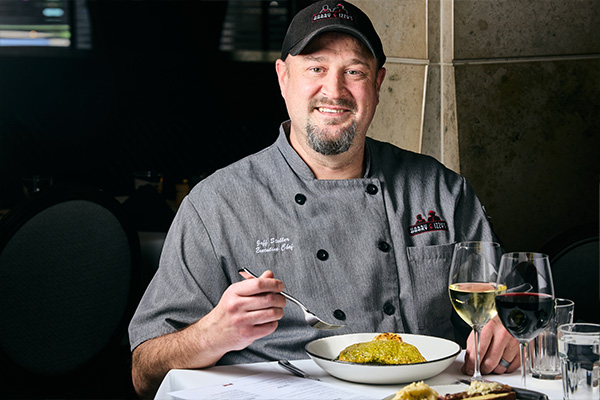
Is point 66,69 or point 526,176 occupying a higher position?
point 66,69

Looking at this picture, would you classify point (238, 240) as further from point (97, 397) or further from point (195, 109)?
point (195, 109)

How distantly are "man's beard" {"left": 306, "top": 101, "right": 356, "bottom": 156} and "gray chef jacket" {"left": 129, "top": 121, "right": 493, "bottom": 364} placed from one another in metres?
0.06

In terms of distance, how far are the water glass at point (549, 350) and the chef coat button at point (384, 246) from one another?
0.49 metres

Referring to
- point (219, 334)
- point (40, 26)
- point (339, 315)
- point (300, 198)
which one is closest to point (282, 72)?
point (300, 198)

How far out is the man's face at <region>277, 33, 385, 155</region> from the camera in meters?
2.04

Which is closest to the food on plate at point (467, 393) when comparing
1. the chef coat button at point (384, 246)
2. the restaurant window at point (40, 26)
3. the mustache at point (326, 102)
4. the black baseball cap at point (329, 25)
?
the chef coat button at point (384, 246)

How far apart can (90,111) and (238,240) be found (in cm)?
524

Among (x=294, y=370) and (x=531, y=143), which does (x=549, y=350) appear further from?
(x=531, y=143)

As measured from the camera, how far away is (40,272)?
2.83 m

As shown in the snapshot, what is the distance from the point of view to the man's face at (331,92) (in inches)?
80.5

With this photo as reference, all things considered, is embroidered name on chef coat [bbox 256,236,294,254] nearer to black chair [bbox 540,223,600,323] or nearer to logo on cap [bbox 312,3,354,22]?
logo on cap [bbox 312,3,354,22]

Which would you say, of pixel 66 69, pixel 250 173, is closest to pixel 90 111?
pixel 66 69

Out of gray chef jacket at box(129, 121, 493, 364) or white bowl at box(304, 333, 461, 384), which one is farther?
gray chef jacket at box(129, 121, 493, 364)

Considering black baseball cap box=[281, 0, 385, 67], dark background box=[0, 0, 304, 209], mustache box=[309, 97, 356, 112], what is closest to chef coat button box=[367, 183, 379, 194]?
mustache box=[309, 97, 356, 112]
